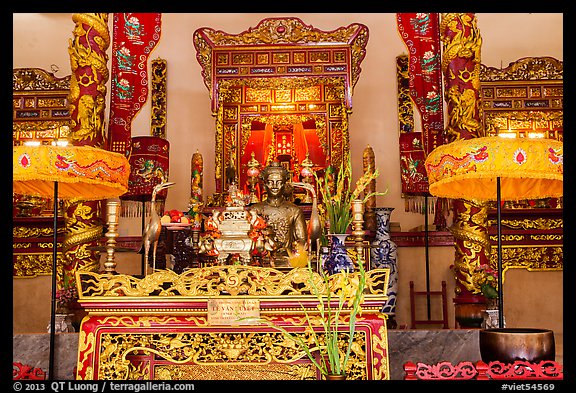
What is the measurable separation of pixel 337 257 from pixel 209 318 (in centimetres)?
72

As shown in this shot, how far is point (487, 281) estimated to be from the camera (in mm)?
3709

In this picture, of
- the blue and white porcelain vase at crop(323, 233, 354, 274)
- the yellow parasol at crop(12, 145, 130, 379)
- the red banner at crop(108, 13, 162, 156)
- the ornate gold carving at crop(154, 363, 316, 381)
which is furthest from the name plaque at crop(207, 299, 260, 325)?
the red banner at crop(108, 13, 162, 156)

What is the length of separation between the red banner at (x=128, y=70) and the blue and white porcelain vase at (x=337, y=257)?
1858 mm

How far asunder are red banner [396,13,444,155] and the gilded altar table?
2.16m

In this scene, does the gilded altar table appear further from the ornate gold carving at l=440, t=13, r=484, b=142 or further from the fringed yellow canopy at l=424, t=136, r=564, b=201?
the ornate gold carving at l=440, t=13, r=484, b=142

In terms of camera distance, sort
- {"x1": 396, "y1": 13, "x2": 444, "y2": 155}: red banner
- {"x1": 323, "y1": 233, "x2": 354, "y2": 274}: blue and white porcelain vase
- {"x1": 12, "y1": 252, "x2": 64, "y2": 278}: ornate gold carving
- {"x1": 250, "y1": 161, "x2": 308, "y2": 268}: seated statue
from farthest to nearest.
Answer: {"x1": 12, "y1": 252, "x2": 64, "y2": 278}: ornate gold carving, {"x1": 396, "y1": 13, "x2": 444, "y2": 155}: red banner, {"x1": 250, "y1": 161, "x2": 308, "y2": 268}: seated statue, {"x1": 323, "y1": 233, "x2": 354, "y2": 274}: blue and white porcelain vase

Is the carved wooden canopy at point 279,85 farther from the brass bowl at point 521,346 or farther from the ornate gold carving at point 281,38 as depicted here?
the brass bowl at point 521,346

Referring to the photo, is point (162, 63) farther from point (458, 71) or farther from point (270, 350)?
point (270, 350)

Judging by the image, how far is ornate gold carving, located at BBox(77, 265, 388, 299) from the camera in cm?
267

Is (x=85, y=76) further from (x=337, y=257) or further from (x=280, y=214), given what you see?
(x=337, y=257)

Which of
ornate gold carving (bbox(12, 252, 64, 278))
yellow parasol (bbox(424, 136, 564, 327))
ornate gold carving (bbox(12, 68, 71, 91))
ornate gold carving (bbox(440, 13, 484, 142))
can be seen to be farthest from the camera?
ornate gold carving (bbox(12, 68, 71, 91))

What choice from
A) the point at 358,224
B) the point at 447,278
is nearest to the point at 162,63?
the point at 447,278

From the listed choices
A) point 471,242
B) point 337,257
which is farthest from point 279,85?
point 337,257
